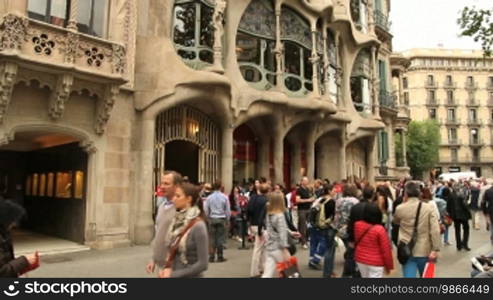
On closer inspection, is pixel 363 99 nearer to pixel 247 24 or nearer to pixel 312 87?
pixel 312 87

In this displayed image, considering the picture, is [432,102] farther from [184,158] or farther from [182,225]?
[182,225]

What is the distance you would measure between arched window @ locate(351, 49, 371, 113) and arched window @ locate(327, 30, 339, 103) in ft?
8.24

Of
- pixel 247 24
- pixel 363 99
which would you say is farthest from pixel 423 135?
pixel 247 24

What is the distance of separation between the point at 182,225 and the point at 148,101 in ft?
30.4

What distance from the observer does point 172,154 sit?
15906 millimetres

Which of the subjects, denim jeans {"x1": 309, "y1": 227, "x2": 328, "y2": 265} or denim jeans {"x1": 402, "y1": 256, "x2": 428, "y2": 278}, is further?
denim jeans {"x1": 309, "y1": 227, "x2": 328, "y2": 265}

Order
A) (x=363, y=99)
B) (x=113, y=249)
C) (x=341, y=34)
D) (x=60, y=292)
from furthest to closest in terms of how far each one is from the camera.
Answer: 1. (x=363, y=99)
2. (x=341, y=34)
3. (x=113, y=249)
4. (x=60, y=292)

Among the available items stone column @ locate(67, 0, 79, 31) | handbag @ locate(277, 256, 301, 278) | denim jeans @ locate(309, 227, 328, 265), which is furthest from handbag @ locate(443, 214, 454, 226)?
stone column @ locate(67, 0, 79, 31)

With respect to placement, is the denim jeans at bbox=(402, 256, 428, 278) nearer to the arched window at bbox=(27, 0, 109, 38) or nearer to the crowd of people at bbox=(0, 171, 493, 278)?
the crowd of people at bbox=(0, 171, 493, 278)

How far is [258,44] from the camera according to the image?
53.5 ft

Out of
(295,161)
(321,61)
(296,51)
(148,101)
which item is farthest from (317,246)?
(321,61)

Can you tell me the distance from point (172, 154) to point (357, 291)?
1226cm

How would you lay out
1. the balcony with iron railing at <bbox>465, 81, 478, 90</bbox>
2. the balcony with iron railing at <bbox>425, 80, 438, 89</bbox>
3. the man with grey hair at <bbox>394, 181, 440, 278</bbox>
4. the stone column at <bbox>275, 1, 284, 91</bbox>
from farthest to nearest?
1. the balcony with iron railing at <bbox>465, 81, 478, 90</bbox>
2. the balcony with iron railing at <bbox>425, 80, 438, 89</bbox>
3. the stone column at <bbox>275, 1, 284, 91</bbox>
4. the man with grey hair at <bbox>394, 181, 440, 278</bbox>

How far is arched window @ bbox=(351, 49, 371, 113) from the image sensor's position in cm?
2248
